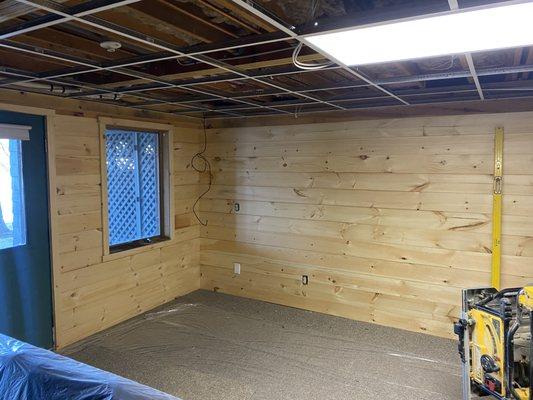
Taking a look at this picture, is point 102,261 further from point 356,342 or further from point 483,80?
point 483,80

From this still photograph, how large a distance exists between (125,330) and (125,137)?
203cm

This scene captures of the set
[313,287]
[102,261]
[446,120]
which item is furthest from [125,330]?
[446,120]

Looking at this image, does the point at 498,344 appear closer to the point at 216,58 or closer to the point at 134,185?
the point at 216,58

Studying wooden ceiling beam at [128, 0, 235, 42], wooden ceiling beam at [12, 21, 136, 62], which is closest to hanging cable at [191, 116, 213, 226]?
wooden ceiling beam at [12, 21, 136, 62]

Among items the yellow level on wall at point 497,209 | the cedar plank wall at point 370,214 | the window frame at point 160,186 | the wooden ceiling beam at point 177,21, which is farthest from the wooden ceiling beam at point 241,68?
the yellow level on wall at point 497,209

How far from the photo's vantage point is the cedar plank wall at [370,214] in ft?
11.1

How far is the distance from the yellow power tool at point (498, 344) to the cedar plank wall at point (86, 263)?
301cm

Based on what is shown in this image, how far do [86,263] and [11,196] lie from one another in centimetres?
87

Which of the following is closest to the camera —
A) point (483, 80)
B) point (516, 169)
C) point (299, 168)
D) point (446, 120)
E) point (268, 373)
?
point (483, 80)

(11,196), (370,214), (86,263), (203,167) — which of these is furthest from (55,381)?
(203,167)

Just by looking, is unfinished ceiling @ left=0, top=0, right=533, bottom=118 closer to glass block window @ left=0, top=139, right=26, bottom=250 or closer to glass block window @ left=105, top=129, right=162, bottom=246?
glass block window @ left=0, top=139, right=26, bottom=250

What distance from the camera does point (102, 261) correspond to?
12.1ft

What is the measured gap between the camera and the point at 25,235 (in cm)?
305

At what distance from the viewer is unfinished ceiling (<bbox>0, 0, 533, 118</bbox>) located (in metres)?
1.54
